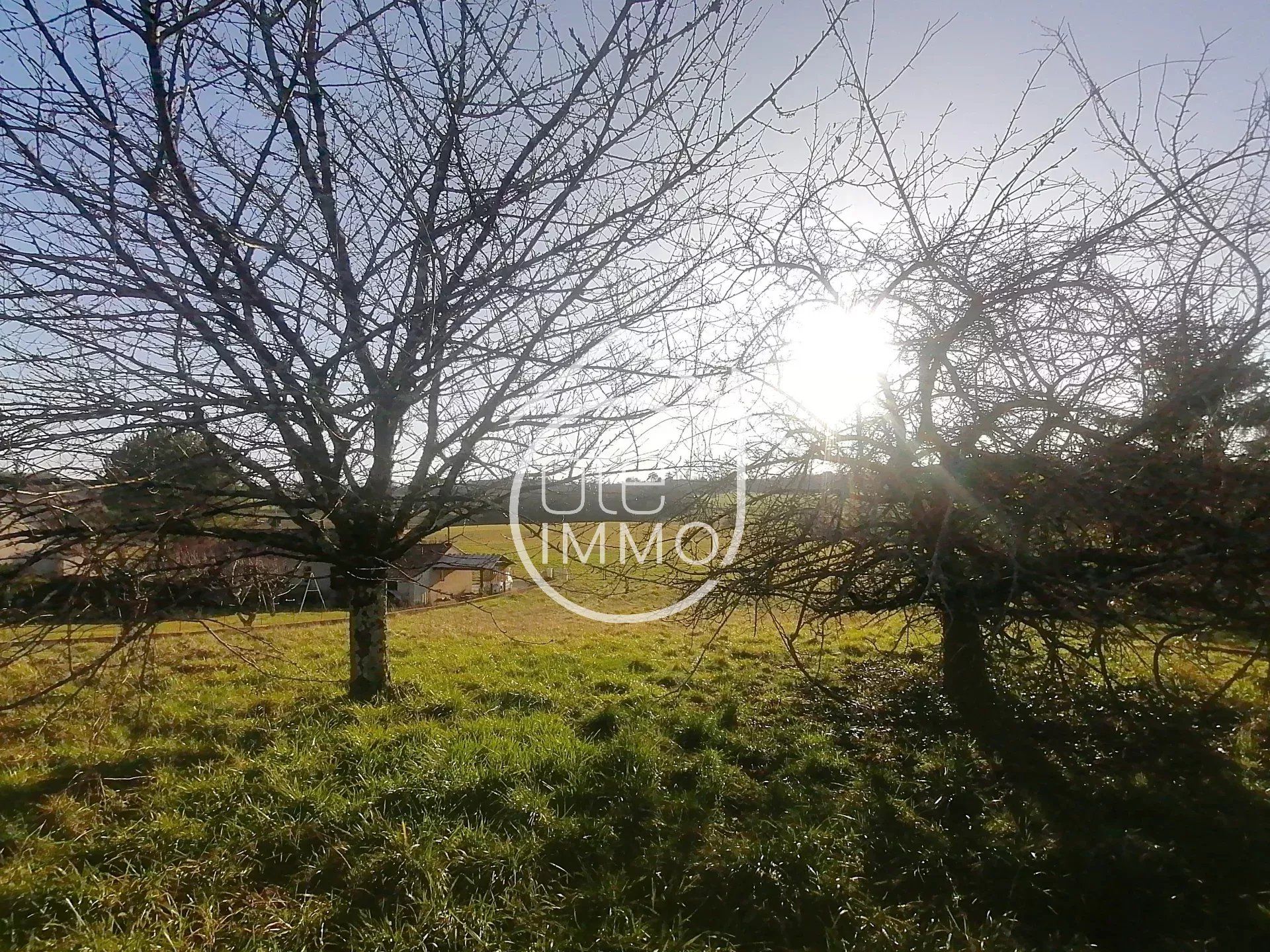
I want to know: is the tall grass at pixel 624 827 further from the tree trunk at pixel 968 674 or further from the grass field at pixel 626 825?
the tree trunk at pixel 968 674

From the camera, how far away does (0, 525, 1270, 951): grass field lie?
2.58m

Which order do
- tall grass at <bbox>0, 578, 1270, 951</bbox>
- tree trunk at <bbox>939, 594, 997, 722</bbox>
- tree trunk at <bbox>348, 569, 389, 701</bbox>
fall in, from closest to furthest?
tall grass at <bbox>0, 578, 1270, 951</bbox> → tree trunk at <bbox>939, 594, 997, 722</bbox> → tree trunk at <bbox>348, 569, 389, 701</bbox>

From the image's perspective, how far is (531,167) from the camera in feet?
7.53

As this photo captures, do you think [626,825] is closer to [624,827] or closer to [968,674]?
[624,827]

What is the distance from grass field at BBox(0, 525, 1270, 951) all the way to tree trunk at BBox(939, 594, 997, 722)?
0.30 metres

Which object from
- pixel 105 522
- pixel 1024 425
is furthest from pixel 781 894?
pixel 105 522

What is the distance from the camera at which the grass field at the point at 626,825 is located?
2580 mm

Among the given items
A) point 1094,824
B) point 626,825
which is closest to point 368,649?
point 626,825

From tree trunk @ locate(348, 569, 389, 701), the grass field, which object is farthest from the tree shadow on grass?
tree trunk @ locate(348, 569, 389, 701)

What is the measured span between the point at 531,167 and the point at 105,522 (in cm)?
265

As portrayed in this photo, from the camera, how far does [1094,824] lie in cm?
336

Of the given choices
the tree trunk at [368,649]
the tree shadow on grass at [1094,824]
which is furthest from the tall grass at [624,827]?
the tree trunk at [368,649]

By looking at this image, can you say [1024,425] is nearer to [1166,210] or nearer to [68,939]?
[1166,210]

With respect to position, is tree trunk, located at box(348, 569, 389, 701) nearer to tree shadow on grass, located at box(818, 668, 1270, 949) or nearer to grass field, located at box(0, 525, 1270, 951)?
grass field, located at box(0, 525, 1270, 951)
